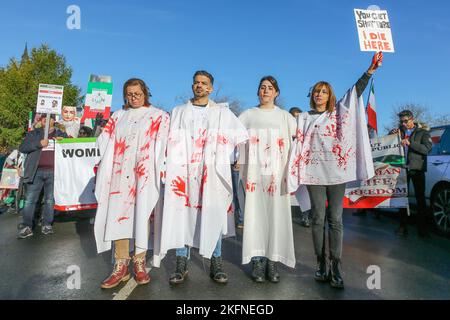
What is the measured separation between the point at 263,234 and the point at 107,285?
158cm

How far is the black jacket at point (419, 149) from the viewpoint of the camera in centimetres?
542

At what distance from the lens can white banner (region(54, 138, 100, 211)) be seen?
19.9 ft

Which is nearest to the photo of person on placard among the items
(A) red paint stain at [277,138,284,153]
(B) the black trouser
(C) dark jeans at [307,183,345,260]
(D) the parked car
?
(A) red paint stain at [277,138,284,153]

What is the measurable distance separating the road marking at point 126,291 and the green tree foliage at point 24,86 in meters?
31.0

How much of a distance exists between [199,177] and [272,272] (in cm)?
120

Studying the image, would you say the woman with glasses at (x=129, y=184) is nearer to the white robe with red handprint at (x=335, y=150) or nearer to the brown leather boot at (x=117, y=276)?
the brown leather boot at (x=117, y=276)

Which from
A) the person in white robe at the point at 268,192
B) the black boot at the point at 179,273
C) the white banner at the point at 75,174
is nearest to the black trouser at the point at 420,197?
the person in white robe at the point at 268,192

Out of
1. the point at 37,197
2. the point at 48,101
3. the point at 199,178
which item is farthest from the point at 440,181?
the point at 37,197

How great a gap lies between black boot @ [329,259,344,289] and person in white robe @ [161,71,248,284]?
1042 mm

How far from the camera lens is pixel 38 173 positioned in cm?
590

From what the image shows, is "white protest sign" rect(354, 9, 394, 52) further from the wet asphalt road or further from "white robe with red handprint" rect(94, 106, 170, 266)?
the wet asphalt road

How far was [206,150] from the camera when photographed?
3332 mm
